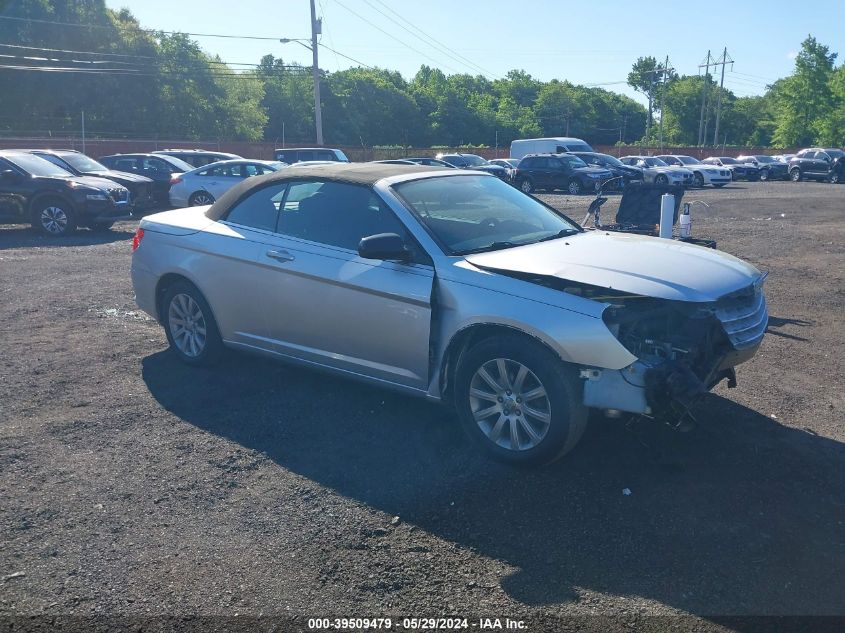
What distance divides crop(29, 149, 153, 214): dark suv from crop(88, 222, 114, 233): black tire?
0.68 metres

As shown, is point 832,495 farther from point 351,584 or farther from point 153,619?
point 153,619

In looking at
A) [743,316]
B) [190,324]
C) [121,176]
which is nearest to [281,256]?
[190,324]

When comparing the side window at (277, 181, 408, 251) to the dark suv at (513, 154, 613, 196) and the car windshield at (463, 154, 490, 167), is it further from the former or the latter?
the dark suv at (513, 154, 613, 196)

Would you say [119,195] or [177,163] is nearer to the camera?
[119,195]

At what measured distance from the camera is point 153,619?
131 inches

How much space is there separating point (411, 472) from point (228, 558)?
125 centimetres

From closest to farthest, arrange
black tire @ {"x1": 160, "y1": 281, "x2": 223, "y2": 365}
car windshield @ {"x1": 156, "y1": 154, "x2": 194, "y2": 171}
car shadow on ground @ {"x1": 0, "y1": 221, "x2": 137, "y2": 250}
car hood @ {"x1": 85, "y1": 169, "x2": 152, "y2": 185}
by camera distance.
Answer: black tire @ {"x1": 160, "y1": 281, "x2": 223, "y2": 365}, car shadow on ground @ {"x1": 0, "y1": 221, "x2": 137, "y2": 250}, car hood @ {"x1": 85, "y1": 169, "x2": 152, "y2": 185}, car windshield @ {"x1": 156, "y1": 154, "x2": 194, "y2": 171}

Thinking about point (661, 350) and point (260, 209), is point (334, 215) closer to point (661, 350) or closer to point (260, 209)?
point (260, 209)

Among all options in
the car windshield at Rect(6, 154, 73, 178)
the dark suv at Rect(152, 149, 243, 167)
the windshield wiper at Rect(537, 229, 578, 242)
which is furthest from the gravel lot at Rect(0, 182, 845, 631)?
the dark suv at Rect(152, 149, 243, 167)

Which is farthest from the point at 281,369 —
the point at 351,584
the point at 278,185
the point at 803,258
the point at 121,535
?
the point at 803,258

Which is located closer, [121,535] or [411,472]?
[121,535]

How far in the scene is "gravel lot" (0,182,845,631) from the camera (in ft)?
11.4

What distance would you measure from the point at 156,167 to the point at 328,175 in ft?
59.2

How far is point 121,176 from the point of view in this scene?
20031 millimetres
